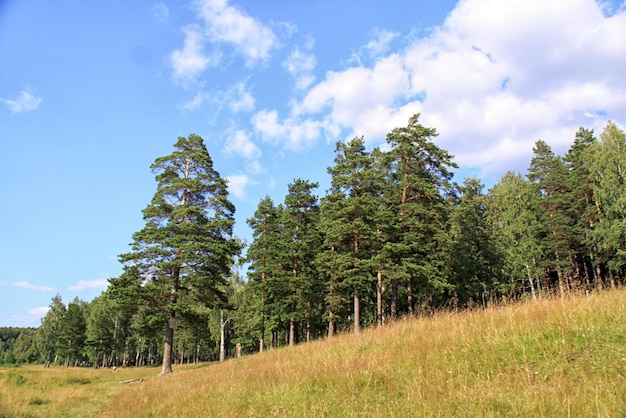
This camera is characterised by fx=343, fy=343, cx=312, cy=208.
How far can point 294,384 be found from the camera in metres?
6.83

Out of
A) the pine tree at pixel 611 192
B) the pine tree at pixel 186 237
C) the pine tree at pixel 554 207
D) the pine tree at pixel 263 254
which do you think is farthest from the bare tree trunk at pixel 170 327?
the pine tree at pixel 611 192

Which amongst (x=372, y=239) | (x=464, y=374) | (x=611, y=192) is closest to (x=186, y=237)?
(x=372, y=239)

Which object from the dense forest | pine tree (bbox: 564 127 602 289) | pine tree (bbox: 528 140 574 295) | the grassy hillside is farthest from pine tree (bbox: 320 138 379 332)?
pine tree (bbox: 564 127 602 289)

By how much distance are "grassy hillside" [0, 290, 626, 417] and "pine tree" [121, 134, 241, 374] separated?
15.2m

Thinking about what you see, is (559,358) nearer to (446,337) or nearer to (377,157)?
(446,337)

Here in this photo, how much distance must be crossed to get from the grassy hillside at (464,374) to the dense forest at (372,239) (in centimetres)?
807

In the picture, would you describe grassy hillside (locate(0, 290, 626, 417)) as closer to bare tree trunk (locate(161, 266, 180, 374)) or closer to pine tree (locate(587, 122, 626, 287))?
bare tree trunk (locate(161, 266, 180, 374))

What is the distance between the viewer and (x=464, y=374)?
5.38 metres

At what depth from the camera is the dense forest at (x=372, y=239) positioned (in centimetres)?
2342

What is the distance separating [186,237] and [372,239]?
13.0m

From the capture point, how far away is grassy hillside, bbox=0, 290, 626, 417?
4.25m

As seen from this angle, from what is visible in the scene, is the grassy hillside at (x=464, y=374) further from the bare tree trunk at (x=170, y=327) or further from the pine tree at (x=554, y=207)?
the pine tree at (x=554, y=207)

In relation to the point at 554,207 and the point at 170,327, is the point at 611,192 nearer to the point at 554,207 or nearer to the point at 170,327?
the point at 554,207

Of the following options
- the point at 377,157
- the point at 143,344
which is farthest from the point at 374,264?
the point at 143,344
